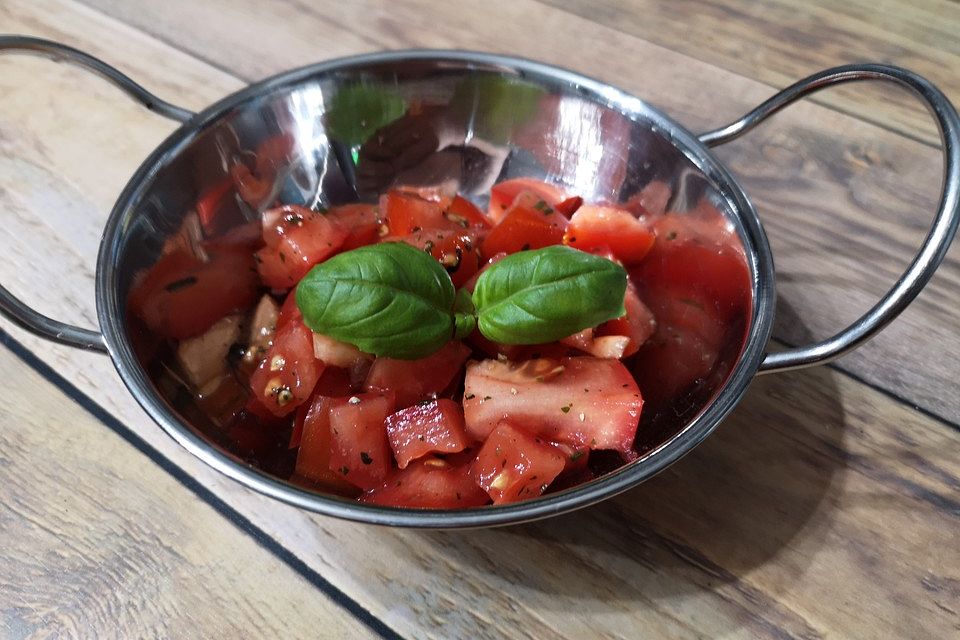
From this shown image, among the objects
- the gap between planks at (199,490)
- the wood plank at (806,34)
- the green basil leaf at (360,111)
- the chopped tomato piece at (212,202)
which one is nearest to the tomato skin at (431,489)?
the gap between planks at (199,490)

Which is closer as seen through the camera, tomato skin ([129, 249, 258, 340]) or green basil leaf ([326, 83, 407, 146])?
tomato skin ([129, 249, 258, 340])

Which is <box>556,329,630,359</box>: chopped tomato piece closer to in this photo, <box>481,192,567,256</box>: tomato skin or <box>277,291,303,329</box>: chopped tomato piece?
<box>481,192,567,256</box>: tomato skin

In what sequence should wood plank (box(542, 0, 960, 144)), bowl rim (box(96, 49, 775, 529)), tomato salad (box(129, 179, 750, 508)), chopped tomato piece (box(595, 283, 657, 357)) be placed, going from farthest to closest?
wood plank (box(542, 0, 960, 144))
chopped tomato piece (box(595, 283, 657, 357))
tomato salad (box(129, 179, 750, 508))
bowl rim (box(96, 49, 775, 529))

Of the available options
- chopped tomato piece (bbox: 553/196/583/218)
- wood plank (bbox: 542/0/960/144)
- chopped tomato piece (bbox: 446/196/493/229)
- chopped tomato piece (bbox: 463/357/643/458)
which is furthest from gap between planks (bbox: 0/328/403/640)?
wood plank (bbox: 542/0/960/144)

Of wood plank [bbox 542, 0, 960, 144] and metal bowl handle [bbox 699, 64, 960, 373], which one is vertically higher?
wood plank [bbox 542, 0, 960, 144]

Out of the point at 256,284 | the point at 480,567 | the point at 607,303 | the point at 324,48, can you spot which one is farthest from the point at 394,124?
the point at 480,567

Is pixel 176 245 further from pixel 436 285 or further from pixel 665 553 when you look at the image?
pixel 665 553
